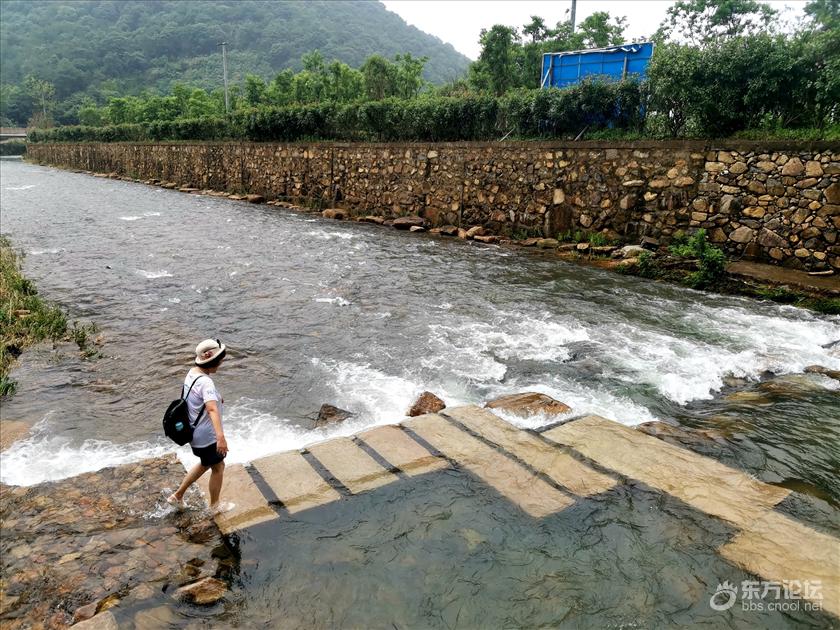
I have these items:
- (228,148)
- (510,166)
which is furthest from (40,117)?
(510,166)

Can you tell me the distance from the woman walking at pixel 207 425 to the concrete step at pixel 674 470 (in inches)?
120

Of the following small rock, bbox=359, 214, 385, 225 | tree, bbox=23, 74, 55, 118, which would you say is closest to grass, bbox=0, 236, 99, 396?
small rock, bbox=359, 214, 385, 225

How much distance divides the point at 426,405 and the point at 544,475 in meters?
1.90

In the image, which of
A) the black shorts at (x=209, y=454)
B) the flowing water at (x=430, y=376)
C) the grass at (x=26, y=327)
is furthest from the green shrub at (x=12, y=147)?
the black shorts at (x=209, y=454)

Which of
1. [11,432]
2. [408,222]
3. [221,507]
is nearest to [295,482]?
[221,507]

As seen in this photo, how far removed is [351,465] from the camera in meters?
4.99

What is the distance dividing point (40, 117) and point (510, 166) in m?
98.0

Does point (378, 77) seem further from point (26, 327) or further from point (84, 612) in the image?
point (84, 612)

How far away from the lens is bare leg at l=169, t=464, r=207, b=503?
4473 millimetres

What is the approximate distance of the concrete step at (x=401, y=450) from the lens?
499 centimetres

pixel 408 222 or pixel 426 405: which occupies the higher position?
pixel 408 222

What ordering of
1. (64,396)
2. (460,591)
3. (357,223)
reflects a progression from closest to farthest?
(460,591) < (64,396) < (357,223)

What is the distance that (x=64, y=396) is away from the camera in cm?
689

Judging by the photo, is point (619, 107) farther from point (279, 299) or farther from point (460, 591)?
point (460, 591)
